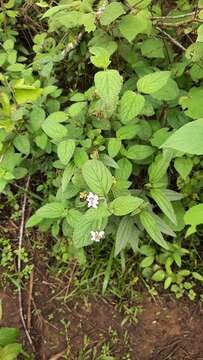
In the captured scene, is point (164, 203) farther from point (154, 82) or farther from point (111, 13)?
point (111, 13)

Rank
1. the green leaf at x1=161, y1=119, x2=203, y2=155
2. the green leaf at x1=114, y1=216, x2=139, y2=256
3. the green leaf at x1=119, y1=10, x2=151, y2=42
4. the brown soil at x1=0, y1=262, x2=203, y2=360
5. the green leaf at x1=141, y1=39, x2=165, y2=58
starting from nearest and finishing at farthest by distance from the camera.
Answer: the green leaf at x1=161, y1=119, x2=203, y2=155, the green leaf at x1=119, y1=10, x2=151, y2=42, the green leaf at x1=114, y1=216, x2=139, y2=256, the green leaf at x1=141, y1=39, x2=165, y2=58, the brown soil at x1=0, y1=262, x2=203, y2=360

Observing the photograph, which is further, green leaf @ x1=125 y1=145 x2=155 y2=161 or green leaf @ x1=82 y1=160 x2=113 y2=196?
green leaf @ x1=125 y1=145 x2=155 y2=161

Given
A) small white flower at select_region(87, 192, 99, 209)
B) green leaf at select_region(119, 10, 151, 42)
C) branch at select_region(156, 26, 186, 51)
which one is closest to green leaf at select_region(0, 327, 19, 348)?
small white flower at select_region(87, 192, 99, 209)

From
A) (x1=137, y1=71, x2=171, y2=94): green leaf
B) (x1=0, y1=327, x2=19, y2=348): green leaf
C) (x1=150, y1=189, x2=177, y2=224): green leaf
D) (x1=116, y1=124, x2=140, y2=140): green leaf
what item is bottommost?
(x1=0, y1=327, x2=19, y2=348): green leaf

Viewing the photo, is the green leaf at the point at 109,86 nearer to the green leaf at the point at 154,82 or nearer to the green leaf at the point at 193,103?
the green leaf at the point at 154,82

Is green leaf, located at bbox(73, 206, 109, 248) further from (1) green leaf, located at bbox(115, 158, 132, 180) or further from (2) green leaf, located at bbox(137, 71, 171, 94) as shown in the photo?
(2) green leaf, located at bbox(137, 71, 171, 94)

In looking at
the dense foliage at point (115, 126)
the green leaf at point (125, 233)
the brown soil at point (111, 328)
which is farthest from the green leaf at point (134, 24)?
the brown soil at point (111, 328)

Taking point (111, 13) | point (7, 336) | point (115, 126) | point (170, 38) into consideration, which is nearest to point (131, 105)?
point (115, 126)

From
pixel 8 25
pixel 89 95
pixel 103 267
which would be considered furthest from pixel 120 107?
pixel 8 25
